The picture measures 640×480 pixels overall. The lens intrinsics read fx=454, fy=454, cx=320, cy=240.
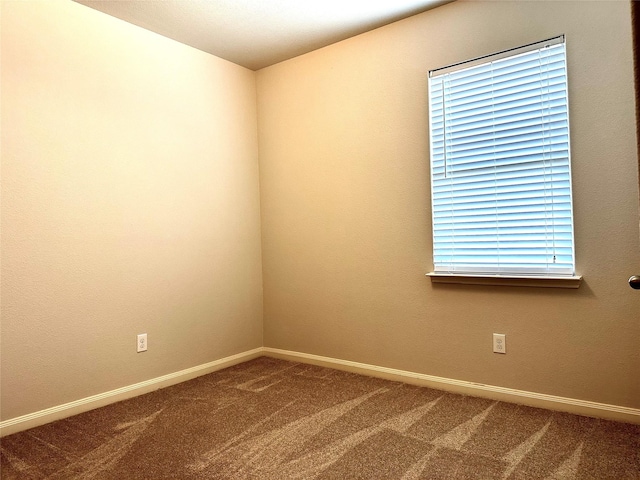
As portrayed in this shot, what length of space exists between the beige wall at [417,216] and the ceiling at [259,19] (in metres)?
0.15

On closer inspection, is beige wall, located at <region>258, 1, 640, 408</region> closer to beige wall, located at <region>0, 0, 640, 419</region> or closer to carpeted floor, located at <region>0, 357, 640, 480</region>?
beige wall, located at <region>0, 0, 640, 419</region>

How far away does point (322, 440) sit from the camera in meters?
2.23

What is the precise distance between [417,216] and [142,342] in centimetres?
202

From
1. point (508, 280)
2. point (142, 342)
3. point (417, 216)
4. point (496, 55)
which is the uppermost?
point (496, 55)

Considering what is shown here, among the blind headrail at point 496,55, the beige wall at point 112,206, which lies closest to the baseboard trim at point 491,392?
the beige wall at point 112,206

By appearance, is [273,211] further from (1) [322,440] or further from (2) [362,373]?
(1) [322,440]

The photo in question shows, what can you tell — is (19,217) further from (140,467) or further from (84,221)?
(140,467)

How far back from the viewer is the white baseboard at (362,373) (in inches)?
94.5

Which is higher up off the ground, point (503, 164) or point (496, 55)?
point (496, 55)

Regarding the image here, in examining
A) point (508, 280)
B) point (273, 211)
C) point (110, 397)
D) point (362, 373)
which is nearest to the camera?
point (508, 280)

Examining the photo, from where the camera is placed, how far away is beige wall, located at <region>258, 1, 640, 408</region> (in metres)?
2.36

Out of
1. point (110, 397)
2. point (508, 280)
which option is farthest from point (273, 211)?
point (508, 280)

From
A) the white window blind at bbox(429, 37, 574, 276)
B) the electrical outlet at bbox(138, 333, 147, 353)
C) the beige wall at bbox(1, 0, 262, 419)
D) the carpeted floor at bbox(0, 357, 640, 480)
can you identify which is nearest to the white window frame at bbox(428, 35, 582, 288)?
the white window blind at bbox(429, 37, 574, 276)

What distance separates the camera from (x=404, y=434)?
2.28 metres
